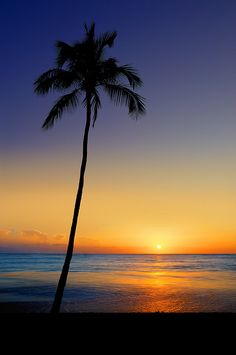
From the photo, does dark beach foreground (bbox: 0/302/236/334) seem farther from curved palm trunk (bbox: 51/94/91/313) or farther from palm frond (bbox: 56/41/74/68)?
palm frond (bbox: 56/41/74/68)

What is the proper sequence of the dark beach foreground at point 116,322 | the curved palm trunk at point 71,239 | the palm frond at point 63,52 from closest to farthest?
the dark beach foreground at point 116,322 < the curved palm trunk at point 71,239 < the palm frond at point 63,52

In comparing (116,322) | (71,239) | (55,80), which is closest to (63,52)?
(55,80)

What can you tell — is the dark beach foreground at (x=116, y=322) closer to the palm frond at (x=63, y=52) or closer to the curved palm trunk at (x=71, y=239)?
the curved palm trunk at (x=71, y=239)

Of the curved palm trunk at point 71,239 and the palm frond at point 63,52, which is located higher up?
the palm frond at point 63,52

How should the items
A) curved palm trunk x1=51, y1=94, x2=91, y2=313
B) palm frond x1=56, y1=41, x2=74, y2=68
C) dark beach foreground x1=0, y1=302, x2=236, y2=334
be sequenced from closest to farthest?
dark beach foreground x1=0, y1=302, x2=236, y2=334 → curved palm trunk x1=51, y1=94, x2=91, y2=313 → palm frond x1=56, y1=41, x2=74, y2=68

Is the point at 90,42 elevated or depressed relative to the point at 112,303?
elevated

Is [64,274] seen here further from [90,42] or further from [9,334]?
[90,42]

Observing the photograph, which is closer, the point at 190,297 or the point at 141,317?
the point at 141,317

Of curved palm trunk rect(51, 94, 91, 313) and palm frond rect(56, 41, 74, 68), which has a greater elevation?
palm frond rect(56, 41, 74, 68)

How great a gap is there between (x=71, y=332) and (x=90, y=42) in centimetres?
994

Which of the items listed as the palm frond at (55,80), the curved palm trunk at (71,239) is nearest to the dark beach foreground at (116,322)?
the curved palm trunk at (71,239)

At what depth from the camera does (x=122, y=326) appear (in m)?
11.0

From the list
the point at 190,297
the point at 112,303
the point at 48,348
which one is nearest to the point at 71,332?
the point at 48,348

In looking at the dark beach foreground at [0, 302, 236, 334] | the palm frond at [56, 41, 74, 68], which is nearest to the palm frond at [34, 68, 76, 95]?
the palm frond at [56, 41, 74, 68]
